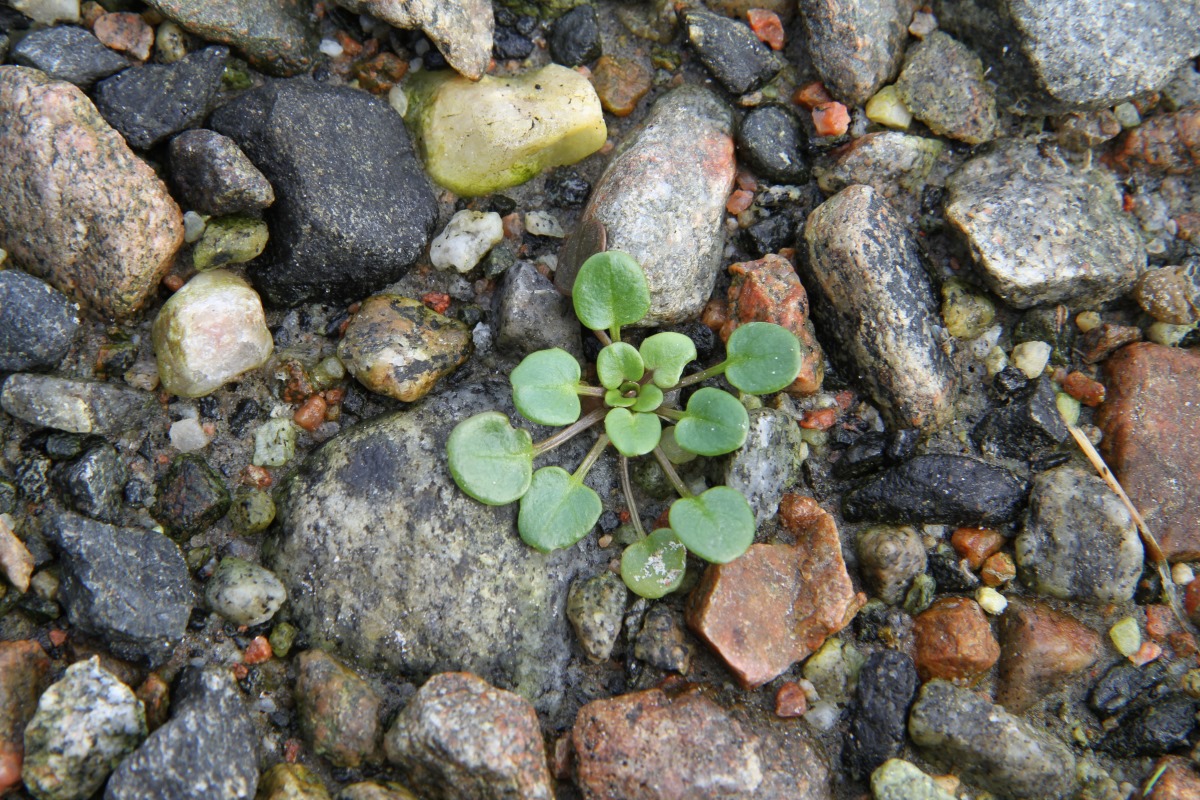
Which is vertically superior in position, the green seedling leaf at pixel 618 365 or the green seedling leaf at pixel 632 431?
the green seedling leaf at pixel 618 365

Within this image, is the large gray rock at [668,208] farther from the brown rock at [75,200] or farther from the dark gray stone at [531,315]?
the brown rock at [75,200]

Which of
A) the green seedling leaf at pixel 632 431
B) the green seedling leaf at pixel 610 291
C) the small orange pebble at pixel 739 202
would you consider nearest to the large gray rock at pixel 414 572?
the green seedling leaf at pixel 632 431

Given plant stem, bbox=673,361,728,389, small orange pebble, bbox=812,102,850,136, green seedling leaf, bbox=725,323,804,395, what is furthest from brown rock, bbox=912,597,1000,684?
small orange pebble, bbox=812,102,850,136

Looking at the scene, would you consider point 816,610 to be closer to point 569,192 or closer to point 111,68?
point 569,192

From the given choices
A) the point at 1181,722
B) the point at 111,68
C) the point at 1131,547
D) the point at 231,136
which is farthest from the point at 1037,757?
the point at 111,68

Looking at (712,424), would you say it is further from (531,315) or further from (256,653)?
(256,653)

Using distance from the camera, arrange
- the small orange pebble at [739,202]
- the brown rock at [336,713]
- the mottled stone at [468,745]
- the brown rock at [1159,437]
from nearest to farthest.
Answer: the mottled stone at [468,745] < the brown rock at [336,713] < the brown rock at [1159,437] < the small orange pebble at [739,202]
